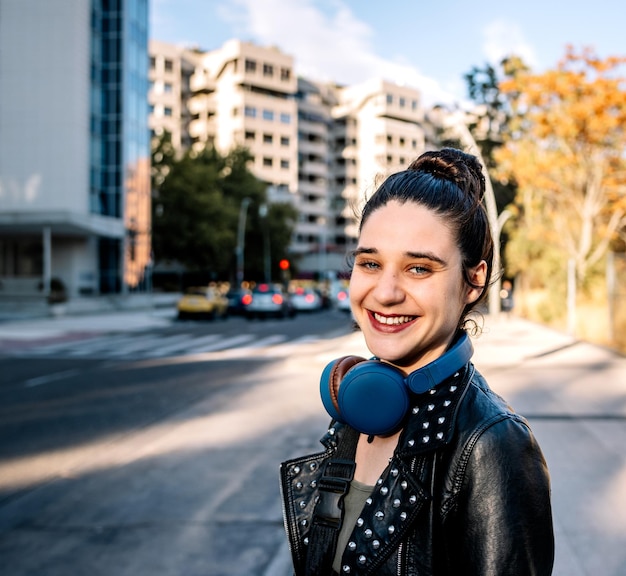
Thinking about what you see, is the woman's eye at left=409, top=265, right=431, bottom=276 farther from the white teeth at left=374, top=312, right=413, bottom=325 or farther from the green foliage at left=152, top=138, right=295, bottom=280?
the green foliage at left=152, top=138, right=295, bottom=280

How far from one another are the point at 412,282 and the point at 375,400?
27 centimetres

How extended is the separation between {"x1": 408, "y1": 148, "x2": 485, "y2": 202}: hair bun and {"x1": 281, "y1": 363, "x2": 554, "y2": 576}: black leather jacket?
45cm

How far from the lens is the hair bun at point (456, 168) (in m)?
Result: 1.60

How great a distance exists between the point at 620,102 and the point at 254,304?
18.6m

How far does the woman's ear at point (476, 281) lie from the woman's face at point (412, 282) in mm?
55

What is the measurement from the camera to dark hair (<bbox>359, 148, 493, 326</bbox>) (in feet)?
5.00

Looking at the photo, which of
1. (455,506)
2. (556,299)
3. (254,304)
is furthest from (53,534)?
(254,304)

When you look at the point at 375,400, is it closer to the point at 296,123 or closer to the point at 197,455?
the point at 197,455

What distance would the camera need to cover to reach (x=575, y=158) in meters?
21.4

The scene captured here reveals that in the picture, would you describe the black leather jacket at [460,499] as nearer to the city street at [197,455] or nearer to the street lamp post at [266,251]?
the city street at [197,455]

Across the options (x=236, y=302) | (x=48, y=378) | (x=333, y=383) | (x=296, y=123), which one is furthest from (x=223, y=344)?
(x=296, y=123)

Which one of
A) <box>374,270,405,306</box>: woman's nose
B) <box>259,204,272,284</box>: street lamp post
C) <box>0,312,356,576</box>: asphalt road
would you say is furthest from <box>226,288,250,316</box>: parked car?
<box>374,270,405,306</box>: woman's nose

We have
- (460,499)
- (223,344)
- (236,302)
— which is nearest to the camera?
(460,499)

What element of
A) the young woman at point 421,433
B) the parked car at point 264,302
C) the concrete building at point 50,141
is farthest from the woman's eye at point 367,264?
the concrete building at point 50,141
